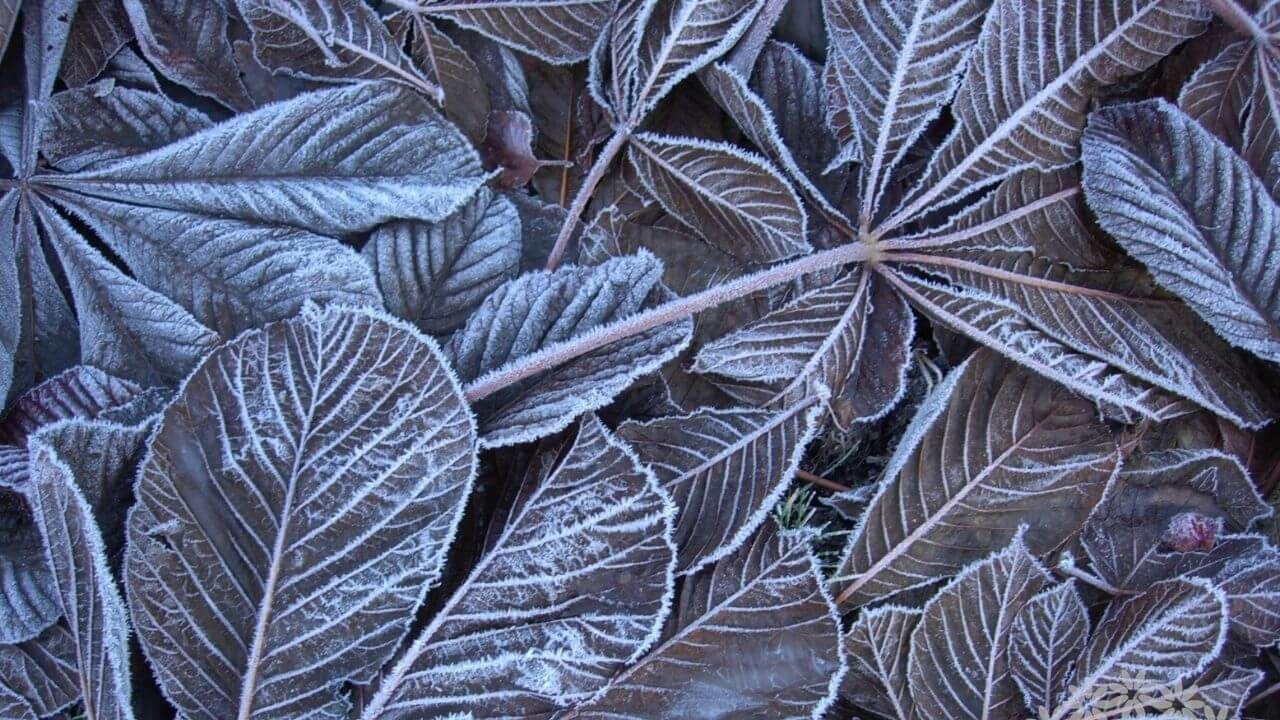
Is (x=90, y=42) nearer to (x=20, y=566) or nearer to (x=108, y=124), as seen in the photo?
(x=108, y=124)

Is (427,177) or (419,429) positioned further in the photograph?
(427,177)

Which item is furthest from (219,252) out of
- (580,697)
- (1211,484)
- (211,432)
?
(1211,484)

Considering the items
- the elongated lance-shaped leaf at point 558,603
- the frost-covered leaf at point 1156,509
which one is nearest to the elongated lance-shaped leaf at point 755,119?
the elongated lance-shaped leaf at point 558,603

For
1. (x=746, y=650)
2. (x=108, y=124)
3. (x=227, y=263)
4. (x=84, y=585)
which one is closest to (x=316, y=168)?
(x=227, y=263)

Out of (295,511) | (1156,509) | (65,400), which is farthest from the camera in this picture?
(1156,509)

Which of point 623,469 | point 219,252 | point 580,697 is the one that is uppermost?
point 219,252

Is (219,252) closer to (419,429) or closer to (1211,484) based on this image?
(419,429)

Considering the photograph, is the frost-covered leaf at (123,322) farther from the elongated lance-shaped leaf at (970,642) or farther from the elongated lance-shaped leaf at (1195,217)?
the elongated lance-shaped leaf at (1195,217)
